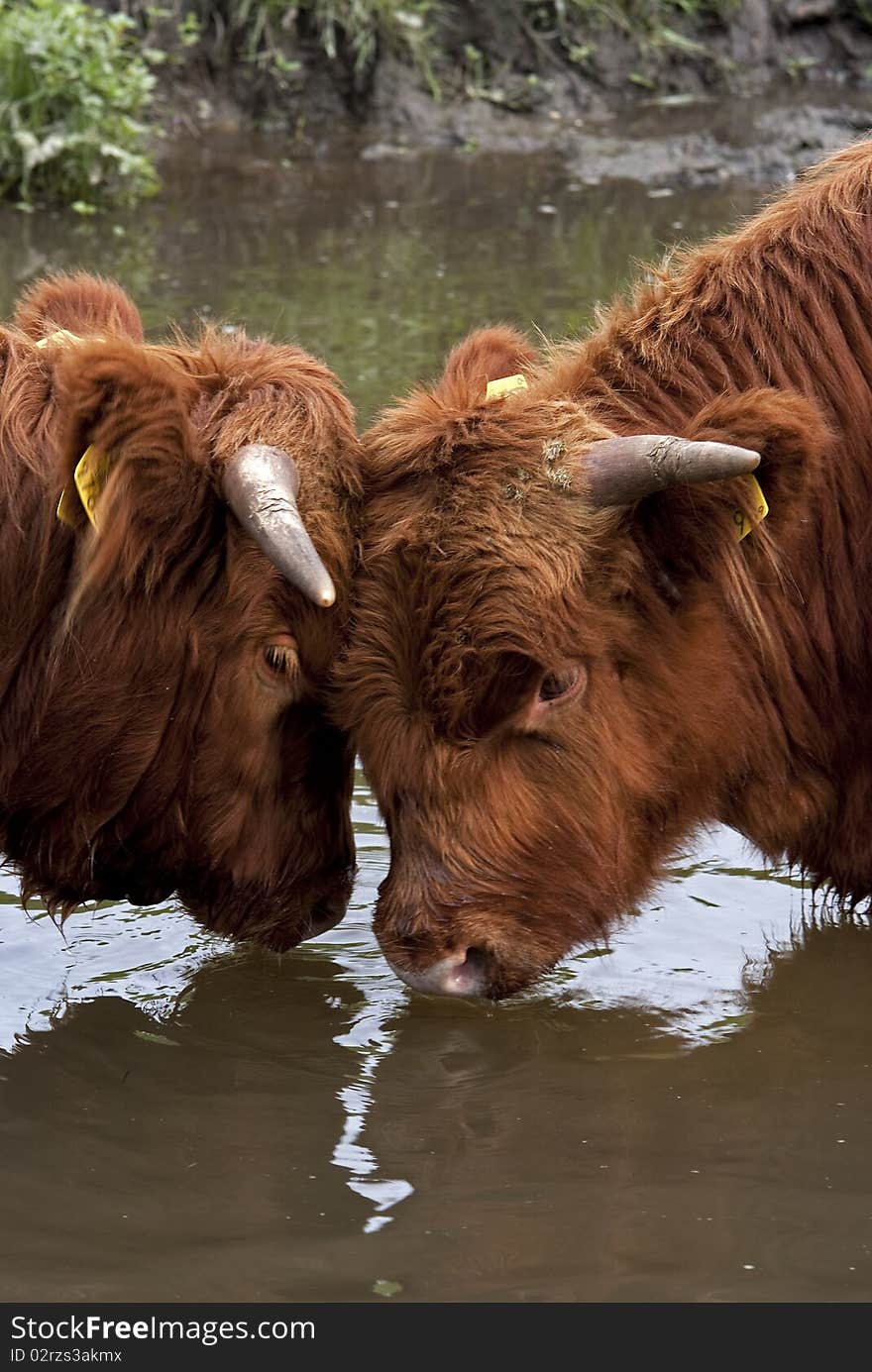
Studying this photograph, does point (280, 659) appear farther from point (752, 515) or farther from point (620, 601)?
point (752, 515)

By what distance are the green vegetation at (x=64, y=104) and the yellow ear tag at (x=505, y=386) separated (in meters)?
8.37

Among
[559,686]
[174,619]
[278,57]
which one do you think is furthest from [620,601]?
[278,57]

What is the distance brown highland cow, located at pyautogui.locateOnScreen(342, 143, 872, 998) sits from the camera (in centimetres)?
453

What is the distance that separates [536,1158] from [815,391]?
198 cm

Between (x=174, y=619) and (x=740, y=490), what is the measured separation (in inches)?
54.4

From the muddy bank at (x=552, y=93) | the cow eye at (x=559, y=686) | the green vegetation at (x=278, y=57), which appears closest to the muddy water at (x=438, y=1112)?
the cow eye at (x=559, y=686)

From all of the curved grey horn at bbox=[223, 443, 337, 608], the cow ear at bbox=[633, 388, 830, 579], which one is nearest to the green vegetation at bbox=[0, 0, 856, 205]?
the curved grey horn at bbox=[223, 443, 337, 608]

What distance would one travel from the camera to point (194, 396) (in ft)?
15.6

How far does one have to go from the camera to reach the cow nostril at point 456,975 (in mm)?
4715

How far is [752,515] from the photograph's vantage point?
4539 mm

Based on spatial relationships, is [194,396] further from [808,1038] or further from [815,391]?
[808,1038]
